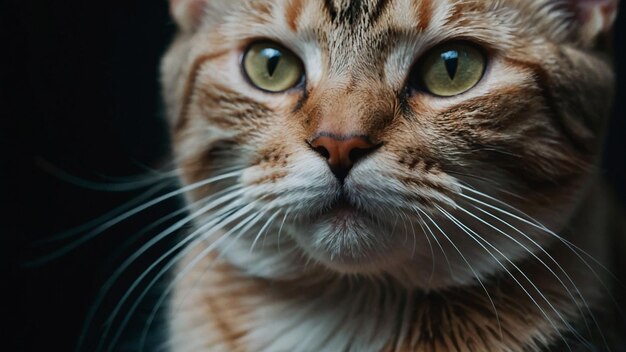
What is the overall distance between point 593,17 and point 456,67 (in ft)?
0.67

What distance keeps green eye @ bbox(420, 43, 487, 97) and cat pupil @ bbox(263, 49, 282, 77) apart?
0.58 feet

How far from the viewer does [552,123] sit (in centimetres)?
83

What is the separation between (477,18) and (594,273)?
351mm

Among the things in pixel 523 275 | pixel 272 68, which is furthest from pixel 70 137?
pixel 523 275

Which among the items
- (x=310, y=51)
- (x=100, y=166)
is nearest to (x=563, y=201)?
(x=310, y=51)

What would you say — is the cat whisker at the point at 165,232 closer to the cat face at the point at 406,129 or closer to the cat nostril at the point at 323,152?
the cat face at the point at 406,129

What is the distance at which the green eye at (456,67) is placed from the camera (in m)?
0.81

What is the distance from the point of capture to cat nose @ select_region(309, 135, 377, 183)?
73cm

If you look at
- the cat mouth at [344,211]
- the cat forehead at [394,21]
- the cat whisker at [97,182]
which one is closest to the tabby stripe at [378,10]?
the cat forehead at [394,21]

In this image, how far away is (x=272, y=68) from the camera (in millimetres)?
868

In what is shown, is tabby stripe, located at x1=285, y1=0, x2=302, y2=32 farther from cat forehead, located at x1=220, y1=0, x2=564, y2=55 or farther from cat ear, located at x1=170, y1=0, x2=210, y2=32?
cat ear, located at x1=170, y1=0, x2=210, y2=32

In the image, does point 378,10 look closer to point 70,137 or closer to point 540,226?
point 540,226

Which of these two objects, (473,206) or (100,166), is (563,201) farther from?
(100,166)

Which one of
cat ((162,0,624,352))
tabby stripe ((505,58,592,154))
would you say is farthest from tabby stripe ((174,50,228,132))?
tabby stripe ((505,58,592,154))
